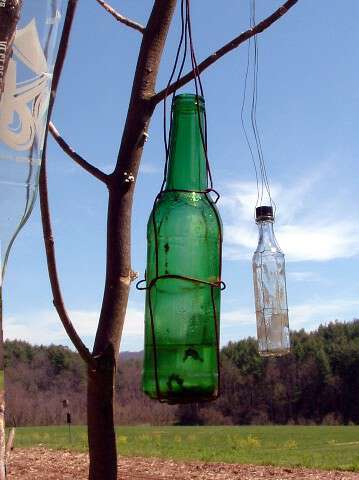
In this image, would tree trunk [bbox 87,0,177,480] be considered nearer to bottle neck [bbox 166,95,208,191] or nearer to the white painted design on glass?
bottle neck [bbox 166,95,208,191]

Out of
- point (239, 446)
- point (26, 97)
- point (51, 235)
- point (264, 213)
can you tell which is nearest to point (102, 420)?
point (51, 235)

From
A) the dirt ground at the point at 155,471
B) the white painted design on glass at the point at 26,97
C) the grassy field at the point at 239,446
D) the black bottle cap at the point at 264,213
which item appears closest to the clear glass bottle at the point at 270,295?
the black bottle cap at the point at 264,213

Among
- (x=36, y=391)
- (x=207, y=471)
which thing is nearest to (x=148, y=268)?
(x=207, y=471)

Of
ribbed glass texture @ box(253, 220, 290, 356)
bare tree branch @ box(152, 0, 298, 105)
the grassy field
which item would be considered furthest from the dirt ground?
bare tree branch @ box(152, 0, 298, 105)

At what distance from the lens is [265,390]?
52.7 meters

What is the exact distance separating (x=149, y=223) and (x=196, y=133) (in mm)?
176

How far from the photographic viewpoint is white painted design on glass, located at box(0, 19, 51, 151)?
672mm

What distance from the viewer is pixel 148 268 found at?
3.76 feet

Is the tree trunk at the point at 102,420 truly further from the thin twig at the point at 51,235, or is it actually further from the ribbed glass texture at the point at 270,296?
the ribbed glass texture at the point at 270,296

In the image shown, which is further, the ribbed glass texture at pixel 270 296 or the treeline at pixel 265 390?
the treeline at pixel 265 390

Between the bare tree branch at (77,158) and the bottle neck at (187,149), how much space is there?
267 millimetres

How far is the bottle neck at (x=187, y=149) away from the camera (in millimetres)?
1152

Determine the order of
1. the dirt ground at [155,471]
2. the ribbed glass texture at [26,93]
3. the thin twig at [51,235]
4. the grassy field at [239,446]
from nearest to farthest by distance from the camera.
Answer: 1. the ribbed glass texture at [26,93]
2. the thin twig at [51,235]
3. the dirt ground at [155,471]
4. the grassy field at [239,446]

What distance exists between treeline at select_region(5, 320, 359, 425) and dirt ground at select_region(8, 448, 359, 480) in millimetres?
31627
